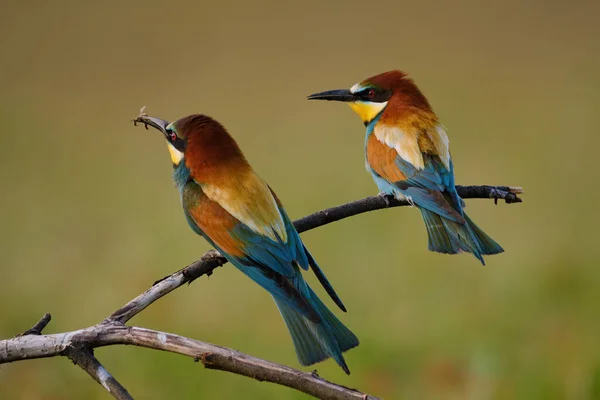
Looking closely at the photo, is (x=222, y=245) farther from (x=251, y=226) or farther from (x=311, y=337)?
(x=311, y=337)

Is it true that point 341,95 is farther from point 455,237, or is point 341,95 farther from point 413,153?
point 455,237

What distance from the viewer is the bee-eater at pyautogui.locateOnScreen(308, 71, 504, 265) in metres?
1.49

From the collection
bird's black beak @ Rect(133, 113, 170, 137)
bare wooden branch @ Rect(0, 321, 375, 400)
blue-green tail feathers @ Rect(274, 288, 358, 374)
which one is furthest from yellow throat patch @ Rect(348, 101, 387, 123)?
bare wooden branch @ Rect(0, 321, 375, 400)

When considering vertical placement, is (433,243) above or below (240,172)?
below

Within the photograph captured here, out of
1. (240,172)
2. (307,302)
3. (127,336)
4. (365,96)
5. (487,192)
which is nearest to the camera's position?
(127,336)

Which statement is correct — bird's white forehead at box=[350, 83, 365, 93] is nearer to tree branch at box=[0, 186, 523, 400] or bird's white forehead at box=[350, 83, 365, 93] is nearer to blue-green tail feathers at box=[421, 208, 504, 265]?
blue-green tail feathers at box=[421, 208, 504, 265]

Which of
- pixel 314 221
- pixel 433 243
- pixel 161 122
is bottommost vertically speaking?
pixel 433 243

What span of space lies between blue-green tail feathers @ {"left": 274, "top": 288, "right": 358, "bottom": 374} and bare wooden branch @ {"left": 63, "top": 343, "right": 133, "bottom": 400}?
23 cm

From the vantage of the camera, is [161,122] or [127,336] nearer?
[127,336]

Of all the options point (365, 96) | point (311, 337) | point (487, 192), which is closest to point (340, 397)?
point (311, 337)

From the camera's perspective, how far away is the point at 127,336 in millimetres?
875

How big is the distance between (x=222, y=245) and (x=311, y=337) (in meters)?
0.23

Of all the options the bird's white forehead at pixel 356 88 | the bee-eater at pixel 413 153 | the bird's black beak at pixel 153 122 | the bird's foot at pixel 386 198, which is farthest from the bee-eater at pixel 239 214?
the bird's white forehead at pixel 356 88

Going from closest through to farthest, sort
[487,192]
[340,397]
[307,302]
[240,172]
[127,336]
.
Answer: [340,397], [127,336], [307,302], [240,172], [487,192]
